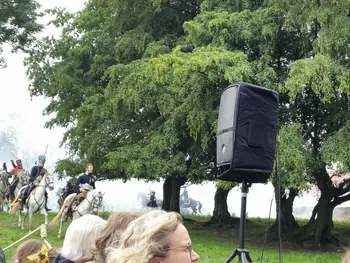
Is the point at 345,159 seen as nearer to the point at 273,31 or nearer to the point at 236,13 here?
the point at 273,31

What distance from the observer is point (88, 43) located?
71.6 ft

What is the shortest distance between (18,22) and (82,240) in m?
22.7

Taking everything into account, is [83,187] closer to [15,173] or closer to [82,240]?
[15,173]

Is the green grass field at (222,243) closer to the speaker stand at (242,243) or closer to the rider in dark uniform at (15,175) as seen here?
the rider in dark uniform at (15,175)

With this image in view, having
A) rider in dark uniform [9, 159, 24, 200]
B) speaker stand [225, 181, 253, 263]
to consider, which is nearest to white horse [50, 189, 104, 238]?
rider in dark uniform [9, 159, 24, 200]

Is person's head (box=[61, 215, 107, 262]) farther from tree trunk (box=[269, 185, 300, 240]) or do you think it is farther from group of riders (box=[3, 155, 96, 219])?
tree trunk (box=[269, 185, 300, 240])

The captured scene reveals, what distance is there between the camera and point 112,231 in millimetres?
2934

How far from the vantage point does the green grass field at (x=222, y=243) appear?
1419 centimetres

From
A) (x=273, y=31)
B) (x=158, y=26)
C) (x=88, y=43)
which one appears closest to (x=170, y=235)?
(x=273, y=31)

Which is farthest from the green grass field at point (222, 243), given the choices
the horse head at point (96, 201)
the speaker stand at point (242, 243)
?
the speaker stand at point (242, 243)

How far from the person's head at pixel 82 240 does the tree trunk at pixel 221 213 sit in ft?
66.5

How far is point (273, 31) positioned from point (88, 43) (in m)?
7.79

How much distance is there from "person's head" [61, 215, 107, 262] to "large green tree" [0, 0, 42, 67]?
2165 centimetres

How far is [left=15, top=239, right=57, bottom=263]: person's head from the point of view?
3.95 m
